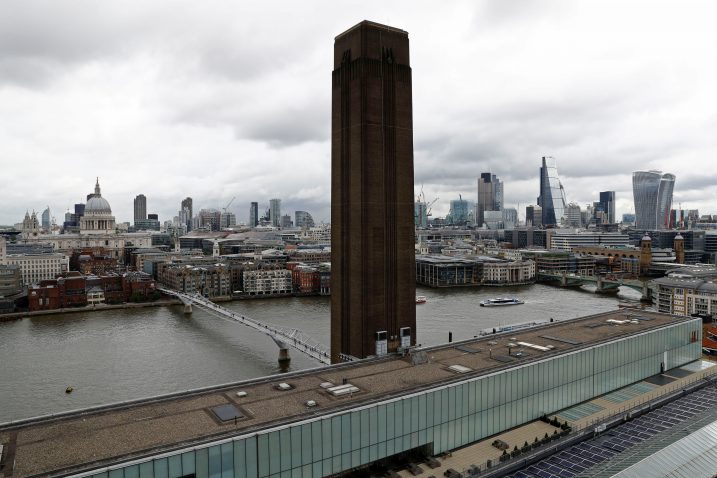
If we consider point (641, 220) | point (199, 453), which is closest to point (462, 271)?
point (199, 453)

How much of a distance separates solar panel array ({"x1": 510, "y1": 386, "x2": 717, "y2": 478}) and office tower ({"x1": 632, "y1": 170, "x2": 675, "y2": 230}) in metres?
167

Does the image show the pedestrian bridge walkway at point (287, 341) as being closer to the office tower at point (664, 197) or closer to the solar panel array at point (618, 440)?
the solar panel array at point (618, 440)

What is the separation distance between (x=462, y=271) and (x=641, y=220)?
12118 centimetres

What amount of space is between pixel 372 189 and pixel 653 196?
170307mm

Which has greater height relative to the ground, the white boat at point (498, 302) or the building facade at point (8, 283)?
the building facade at point (8, 283)

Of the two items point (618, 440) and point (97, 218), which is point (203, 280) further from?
point (97, 218)

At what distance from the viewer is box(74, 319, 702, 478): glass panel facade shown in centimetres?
1374

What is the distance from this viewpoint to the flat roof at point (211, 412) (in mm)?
13547

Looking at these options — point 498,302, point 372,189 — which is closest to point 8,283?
point 372,189

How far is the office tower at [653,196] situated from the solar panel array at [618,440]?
16658cm

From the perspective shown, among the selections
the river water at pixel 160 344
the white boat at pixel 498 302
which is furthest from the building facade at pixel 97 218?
the white boat at pixel 498 302

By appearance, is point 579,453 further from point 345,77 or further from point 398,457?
point 345,77

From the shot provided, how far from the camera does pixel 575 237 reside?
135875 millimetres

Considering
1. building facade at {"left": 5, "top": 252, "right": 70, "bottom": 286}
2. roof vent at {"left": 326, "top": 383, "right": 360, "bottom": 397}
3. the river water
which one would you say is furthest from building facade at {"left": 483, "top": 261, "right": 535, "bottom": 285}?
building facade at {"left": 5, "top": 252, "right": 70, "bottom": 286}
